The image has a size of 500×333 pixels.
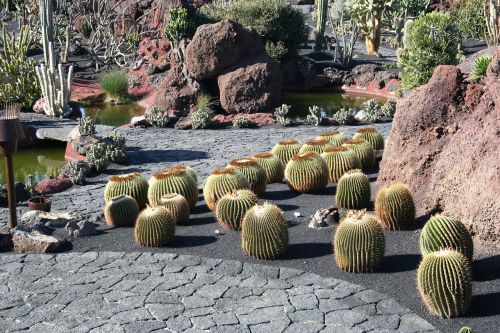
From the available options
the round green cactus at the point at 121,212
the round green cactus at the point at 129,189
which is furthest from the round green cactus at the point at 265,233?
the round green cactus at the point at 129,189

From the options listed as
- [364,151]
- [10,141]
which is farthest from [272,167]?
[10,141]

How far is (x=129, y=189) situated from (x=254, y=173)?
1.58 metres

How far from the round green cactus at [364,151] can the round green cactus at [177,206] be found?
A: 2681mm

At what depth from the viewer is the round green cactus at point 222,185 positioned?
31.0 ft

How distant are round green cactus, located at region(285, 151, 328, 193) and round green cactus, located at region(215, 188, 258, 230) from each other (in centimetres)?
127

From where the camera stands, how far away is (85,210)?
33.9 ft

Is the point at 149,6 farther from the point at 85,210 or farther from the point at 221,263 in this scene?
the point at 221,263

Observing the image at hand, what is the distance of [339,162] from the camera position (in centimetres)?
1026

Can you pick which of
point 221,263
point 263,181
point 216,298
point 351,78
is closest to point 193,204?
point 263,181

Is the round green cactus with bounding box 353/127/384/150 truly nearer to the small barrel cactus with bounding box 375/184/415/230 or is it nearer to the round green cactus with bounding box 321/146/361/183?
the round green cactus with bounding box 321/146/361/183

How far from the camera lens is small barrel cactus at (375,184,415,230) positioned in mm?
8234

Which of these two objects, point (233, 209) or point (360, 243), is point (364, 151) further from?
point (360, 243)

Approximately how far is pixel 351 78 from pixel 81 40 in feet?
39.1

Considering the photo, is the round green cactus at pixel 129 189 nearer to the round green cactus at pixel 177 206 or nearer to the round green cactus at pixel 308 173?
the round green cactus at pixel 177 206
